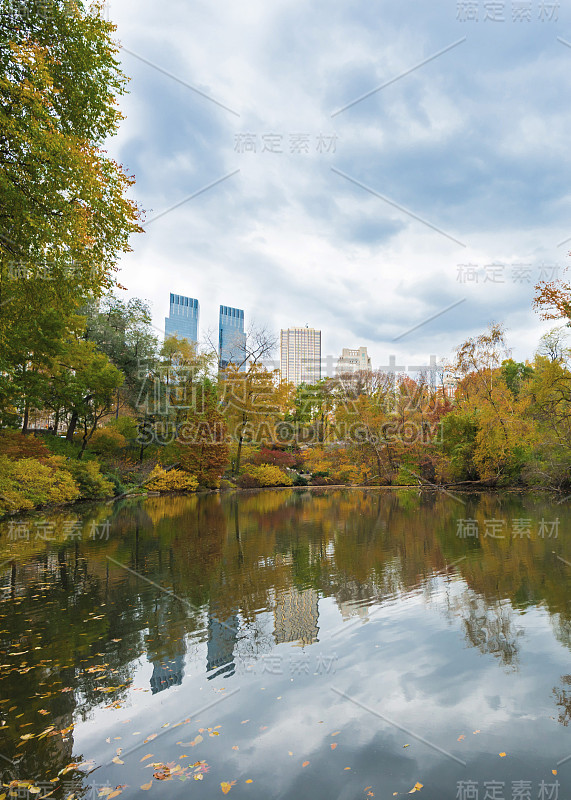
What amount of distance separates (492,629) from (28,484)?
13936 mm

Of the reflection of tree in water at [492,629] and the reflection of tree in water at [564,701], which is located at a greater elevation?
the reflection of tree in water at [564,701]

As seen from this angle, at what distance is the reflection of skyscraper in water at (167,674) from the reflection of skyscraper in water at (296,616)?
1066 millimetres

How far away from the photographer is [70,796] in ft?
8.82

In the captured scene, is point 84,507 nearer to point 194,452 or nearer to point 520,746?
point 194,452

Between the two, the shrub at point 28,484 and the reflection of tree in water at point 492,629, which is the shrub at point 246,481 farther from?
the reflection of tree in water at point 492,629

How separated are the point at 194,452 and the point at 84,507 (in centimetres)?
933

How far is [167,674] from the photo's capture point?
4.22m

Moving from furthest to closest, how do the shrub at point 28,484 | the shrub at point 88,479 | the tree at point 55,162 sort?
the shrub at point 88,479
the shrub at point 28,484
the tree at point 55,162

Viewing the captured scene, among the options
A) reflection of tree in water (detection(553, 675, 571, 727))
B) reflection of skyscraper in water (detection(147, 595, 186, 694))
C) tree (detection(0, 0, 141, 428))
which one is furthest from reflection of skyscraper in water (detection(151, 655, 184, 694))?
tree (detection(0, 0, 141, 428))

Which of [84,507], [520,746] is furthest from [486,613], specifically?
[84,507]

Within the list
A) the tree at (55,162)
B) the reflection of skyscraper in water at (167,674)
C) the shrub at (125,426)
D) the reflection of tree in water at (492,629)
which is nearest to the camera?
the reflection of skyscraper in water at (167,674)

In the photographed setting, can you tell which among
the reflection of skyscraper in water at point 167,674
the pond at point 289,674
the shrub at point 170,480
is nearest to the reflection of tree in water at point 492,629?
the pond at point 289,674

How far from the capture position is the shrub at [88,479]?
64.2 feet

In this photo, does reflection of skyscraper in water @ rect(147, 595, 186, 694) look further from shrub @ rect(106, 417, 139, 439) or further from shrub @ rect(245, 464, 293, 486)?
shrub @ rect(245, 464, 293, 486)
